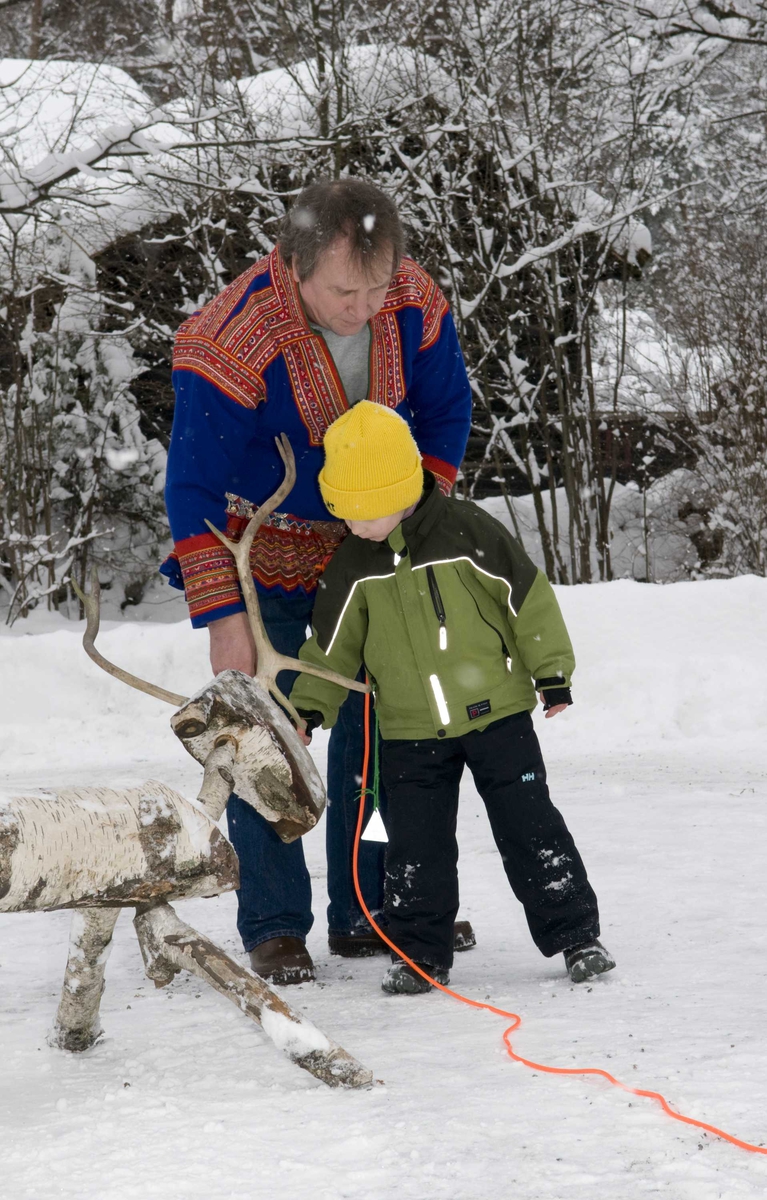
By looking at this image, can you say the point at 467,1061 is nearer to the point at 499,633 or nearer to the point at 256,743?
the point at 256,743

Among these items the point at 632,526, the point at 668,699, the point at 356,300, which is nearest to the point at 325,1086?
the point at 356,300

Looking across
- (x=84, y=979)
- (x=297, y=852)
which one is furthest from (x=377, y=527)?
(x=84, y=979)

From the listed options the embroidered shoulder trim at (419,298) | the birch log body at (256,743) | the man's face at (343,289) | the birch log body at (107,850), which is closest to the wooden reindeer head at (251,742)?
the birch log body at (256,743)

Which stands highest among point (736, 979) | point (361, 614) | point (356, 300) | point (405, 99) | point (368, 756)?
point (405, 99)

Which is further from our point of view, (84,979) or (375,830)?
(375,830)

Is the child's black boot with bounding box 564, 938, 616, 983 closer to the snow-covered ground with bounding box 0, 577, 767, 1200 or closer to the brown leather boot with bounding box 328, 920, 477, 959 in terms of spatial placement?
the snow-covered ground with bounding box 0, 577, 767, 1200

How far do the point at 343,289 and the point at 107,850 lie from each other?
1.25 metres

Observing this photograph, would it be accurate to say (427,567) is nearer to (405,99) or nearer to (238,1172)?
(238,1172)

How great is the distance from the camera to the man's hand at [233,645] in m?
2.41

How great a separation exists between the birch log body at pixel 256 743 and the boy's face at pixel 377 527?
526mm

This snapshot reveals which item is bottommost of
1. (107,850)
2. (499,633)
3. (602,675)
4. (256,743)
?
(602,675)

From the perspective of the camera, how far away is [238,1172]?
60.8 inches

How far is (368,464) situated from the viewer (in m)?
2.42

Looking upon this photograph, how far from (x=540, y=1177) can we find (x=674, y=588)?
489 centimetres
